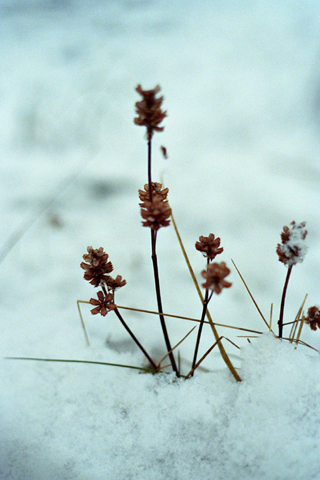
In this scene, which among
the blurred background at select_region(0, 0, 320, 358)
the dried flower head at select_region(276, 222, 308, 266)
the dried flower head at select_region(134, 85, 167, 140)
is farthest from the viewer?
the blurred background at select_region(0, 0, 320, 358)

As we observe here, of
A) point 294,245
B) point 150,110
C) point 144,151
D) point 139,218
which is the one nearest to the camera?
point 150,110

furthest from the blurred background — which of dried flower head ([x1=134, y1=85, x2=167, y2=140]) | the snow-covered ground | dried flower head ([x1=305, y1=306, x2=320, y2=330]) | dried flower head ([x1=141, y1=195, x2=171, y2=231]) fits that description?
dried flower head ([x1=134, y1=85, x2=167, y2=140])

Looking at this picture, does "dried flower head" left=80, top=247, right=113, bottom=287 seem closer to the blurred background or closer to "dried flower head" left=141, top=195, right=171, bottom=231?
"dried flower head" left=141, top=195, right=171, bottom=231

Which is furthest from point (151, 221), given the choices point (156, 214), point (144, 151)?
point (144, 151)

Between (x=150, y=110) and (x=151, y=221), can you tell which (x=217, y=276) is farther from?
(x=150, y=110)

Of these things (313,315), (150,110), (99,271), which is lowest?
(313,315)

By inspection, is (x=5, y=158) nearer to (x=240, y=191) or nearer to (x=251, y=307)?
(x=240, y=191)
